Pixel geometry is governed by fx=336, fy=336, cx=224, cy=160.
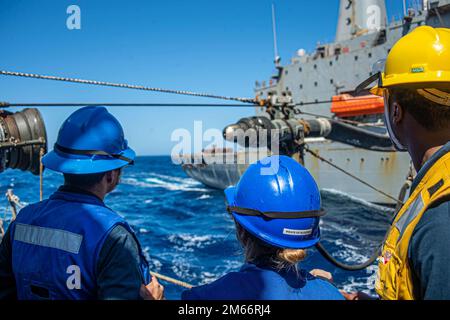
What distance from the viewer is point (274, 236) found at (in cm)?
171

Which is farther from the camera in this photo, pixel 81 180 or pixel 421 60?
pixel 81 180

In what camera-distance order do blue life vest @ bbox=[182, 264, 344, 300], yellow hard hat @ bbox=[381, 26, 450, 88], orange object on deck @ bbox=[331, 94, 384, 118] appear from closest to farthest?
blue life vest @ bbox=[182, 264, 344, 300], yellow hard hat @ bbox=[381, 26, 450, 88], orange object on deck @ bbox=[331, 94, 384, 118]

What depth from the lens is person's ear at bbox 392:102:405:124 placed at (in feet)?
5.40

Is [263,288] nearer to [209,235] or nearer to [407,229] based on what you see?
[407,229]

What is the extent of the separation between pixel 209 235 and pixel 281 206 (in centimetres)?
1198

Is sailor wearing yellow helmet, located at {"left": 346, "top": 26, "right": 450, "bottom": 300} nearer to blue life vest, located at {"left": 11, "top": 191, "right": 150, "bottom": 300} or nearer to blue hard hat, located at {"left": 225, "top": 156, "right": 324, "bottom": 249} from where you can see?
blue hard hat, located at {"left": 225, "top": 156, "right": 324, "bottom": 249}

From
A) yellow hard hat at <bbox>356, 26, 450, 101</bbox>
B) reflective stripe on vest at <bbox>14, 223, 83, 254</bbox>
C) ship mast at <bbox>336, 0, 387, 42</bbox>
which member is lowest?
reflective stripe on vest at <bbox>14, 223, 83, 254</bbox>

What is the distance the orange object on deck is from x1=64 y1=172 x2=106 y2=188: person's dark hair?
63.2ft

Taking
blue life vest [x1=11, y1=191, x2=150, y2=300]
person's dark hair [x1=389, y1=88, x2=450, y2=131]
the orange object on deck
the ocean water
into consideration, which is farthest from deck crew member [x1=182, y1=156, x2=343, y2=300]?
the orange object on deck

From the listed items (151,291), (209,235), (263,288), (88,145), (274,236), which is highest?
(88,145)

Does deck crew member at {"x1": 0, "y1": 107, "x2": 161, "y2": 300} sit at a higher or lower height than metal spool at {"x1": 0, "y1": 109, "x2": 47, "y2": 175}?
lower

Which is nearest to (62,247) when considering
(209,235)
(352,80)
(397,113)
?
(397,113)

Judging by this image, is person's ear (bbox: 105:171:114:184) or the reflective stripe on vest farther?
person's ear (bbox: 105:171:114:184)
